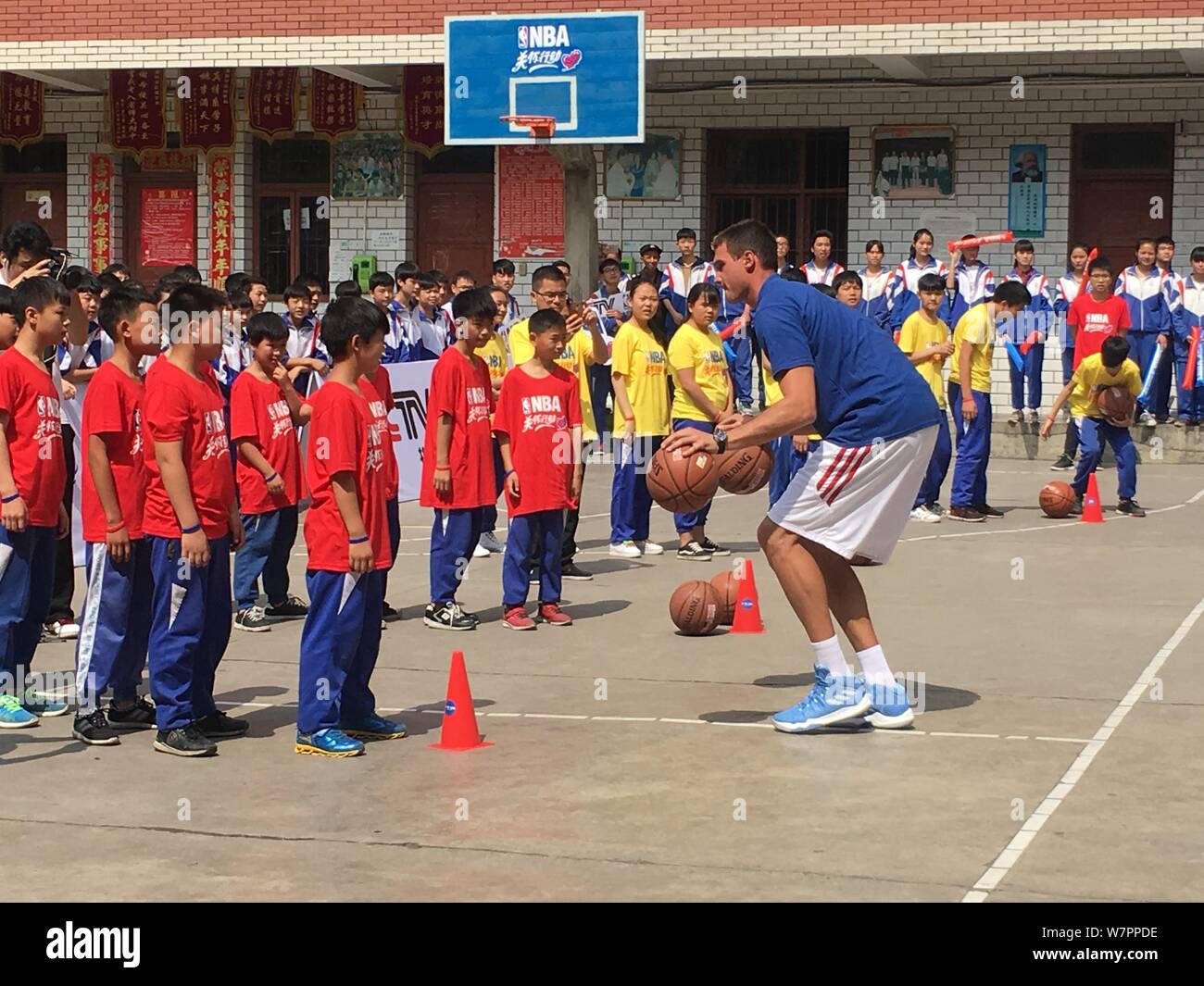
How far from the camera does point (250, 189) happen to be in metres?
26.6

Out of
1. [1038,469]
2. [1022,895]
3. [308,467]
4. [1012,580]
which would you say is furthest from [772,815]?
[1038,469]

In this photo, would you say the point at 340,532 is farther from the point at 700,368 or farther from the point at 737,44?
the point at 737,44

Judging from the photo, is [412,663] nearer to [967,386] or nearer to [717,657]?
[717,657]

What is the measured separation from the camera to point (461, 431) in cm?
1065

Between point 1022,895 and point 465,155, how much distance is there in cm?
2173

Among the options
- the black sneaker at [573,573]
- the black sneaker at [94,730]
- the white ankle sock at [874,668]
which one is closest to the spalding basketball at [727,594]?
the black sneaker at [573,573]

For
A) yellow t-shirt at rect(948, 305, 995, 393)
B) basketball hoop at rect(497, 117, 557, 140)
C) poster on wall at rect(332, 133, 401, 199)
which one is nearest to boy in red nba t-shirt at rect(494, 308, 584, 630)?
yellow t-shirt at rect(948, 305, 995, 393)

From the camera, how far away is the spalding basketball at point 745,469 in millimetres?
9849

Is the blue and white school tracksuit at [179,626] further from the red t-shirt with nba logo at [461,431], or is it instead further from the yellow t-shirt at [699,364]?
the yellow t-shirt at [699,364]

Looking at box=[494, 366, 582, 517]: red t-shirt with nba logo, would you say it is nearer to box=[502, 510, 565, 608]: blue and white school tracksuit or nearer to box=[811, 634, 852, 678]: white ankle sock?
box=[502, 510, 565, 608]: blue and white school tracksuit

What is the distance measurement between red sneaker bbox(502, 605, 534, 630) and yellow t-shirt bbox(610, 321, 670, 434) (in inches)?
116

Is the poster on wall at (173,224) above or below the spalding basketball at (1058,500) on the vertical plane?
above

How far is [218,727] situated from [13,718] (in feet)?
3.05

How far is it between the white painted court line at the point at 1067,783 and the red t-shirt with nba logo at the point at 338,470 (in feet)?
9.35
